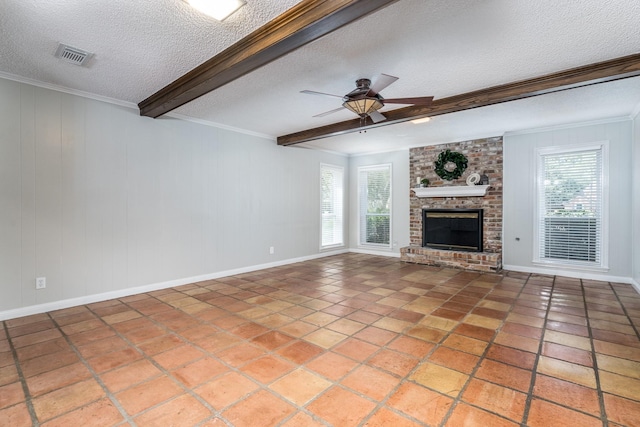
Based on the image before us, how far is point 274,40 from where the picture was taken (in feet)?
7.57

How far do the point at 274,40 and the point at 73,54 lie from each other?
191 centimetres

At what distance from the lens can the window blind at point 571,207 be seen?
16.2 ft

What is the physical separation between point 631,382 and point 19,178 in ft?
18.8

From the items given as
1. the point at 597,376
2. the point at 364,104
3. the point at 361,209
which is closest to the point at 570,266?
the point at 597,376

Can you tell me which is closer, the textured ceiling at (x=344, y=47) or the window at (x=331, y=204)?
the textured ceiling at (x=344, y=47)

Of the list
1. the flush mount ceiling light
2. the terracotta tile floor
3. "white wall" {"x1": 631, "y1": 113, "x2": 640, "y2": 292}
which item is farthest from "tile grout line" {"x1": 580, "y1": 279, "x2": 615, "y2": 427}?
the flush mount ceiling light

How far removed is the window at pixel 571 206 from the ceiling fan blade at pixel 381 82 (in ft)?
13.4

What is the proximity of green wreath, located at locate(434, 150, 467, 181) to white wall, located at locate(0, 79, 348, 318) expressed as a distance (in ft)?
11.3

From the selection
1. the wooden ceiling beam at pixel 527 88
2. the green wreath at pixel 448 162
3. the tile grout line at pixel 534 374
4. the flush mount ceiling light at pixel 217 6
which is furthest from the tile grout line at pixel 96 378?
the green wreath at pixel 448 162

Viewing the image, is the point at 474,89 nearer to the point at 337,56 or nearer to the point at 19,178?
the point at 337,56

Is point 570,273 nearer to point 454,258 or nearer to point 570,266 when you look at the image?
point 570,266

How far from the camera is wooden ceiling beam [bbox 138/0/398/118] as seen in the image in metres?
1.94

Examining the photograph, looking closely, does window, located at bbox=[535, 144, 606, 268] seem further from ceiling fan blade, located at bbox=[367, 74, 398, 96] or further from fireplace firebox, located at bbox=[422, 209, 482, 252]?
ceiling fan blade, located at bbox=[367, 74, 398, 96]

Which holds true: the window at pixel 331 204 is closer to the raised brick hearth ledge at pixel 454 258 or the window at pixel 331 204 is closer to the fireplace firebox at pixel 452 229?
the raised brick hearth ledge at pixel 454 258
